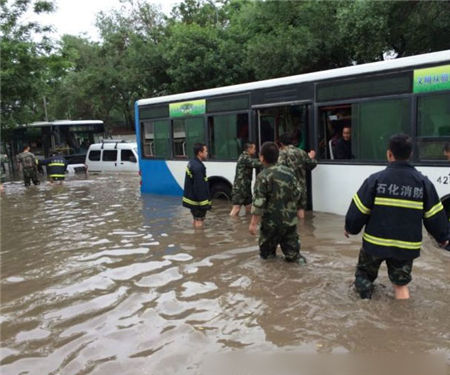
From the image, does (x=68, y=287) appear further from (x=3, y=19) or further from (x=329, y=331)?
(x=3, y=19)

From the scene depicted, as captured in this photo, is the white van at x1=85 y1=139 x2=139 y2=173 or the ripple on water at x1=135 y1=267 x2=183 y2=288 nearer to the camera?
the ripple on water at x1=135 y1=267 x2=183 y2=288

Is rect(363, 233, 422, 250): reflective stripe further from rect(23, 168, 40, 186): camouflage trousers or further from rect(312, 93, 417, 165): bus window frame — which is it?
rect(23, 168, 40, 186): camouflage trousers

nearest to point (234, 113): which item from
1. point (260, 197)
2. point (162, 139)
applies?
point (162, 139)

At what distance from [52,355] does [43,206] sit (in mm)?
9456

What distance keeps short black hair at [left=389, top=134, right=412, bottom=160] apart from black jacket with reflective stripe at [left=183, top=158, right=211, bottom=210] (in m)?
4.14

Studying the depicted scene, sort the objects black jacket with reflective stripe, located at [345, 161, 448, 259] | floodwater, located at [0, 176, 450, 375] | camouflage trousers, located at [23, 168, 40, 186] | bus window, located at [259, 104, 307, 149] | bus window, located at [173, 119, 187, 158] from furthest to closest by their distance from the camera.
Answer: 1. camouflage trousers, located at [23, 168, 40, 186]
2. bus window, located at [173, 119, 187, 158]
3. bus window, located at [259, 104, 307, 149]
4. black jacket with reflective stripe, located at [345, 161, 448, 259]
5. floodwater, located at [0, 176, 450, 375]

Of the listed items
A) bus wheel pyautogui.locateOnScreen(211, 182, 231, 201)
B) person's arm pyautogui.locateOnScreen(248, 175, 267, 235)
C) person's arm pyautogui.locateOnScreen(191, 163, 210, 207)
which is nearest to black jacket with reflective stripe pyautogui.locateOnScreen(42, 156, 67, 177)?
bus wheel pyautogui.locateOnScreen(211, 182, 231, 201)

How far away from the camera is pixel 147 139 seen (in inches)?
467

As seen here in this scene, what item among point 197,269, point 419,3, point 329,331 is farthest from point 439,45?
point 329,331

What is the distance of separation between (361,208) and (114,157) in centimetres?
1692

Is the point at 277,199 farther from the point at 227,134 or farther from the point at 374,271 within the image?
the point at 227,134

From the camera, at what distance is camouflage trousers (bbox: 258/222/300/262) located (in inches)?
217

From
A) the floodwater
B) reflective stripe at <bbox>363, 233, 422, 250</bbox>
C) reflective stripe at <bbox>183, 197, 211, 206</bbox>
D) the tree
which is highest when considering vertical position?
the tree

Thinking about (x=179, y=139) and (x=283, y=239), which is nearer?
(x=283, y=239)
